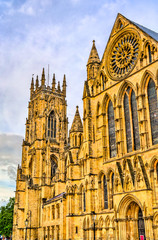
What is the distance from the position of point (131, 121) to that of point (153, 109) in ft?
9.87

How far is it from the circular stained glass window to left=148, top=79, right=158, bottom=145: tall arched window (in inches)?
142

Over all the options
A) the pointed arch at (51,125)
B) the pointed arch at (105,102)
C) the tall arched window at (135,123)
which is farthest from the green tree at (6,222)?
the tall arched window at (135,123)

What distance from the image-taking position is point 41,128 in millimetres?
74062

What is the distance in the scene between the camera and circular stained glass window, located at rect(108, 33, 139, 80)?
31438mm

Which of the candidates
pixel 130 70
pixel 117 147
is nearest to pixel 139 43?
pixel 130 70

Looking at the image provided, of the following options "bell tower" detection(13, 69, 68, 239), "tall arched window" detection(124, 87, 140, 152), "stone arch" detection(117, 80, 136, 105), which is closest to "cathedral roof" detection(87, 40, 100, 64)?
"stone arch" detection(117, 80, 136, 105)

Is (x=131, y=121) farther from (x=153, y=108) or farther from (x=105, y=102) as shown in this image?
(x=105, y=102)

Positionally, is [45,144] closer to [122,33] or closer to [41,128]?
[41,128]

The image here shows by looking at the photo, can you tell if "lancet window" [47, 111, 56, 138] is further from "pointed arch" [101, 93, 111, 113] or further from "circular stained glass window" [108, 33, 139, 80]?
"circular stained glass window" [108, 33, 139, 80]

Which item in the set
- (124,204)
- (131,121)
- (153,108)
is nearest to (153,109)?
(153,108)

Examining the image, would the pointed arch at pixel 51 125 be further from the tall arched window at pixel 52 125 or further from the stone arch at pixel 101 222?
the stone arch at pixel 101 222

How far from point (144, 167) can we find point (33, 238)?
137ft

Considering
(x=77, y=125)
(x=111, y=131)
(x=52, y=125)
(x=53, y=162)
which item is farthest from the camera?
(x=52, y=125)

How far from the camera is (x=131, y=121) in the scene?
3011cm
